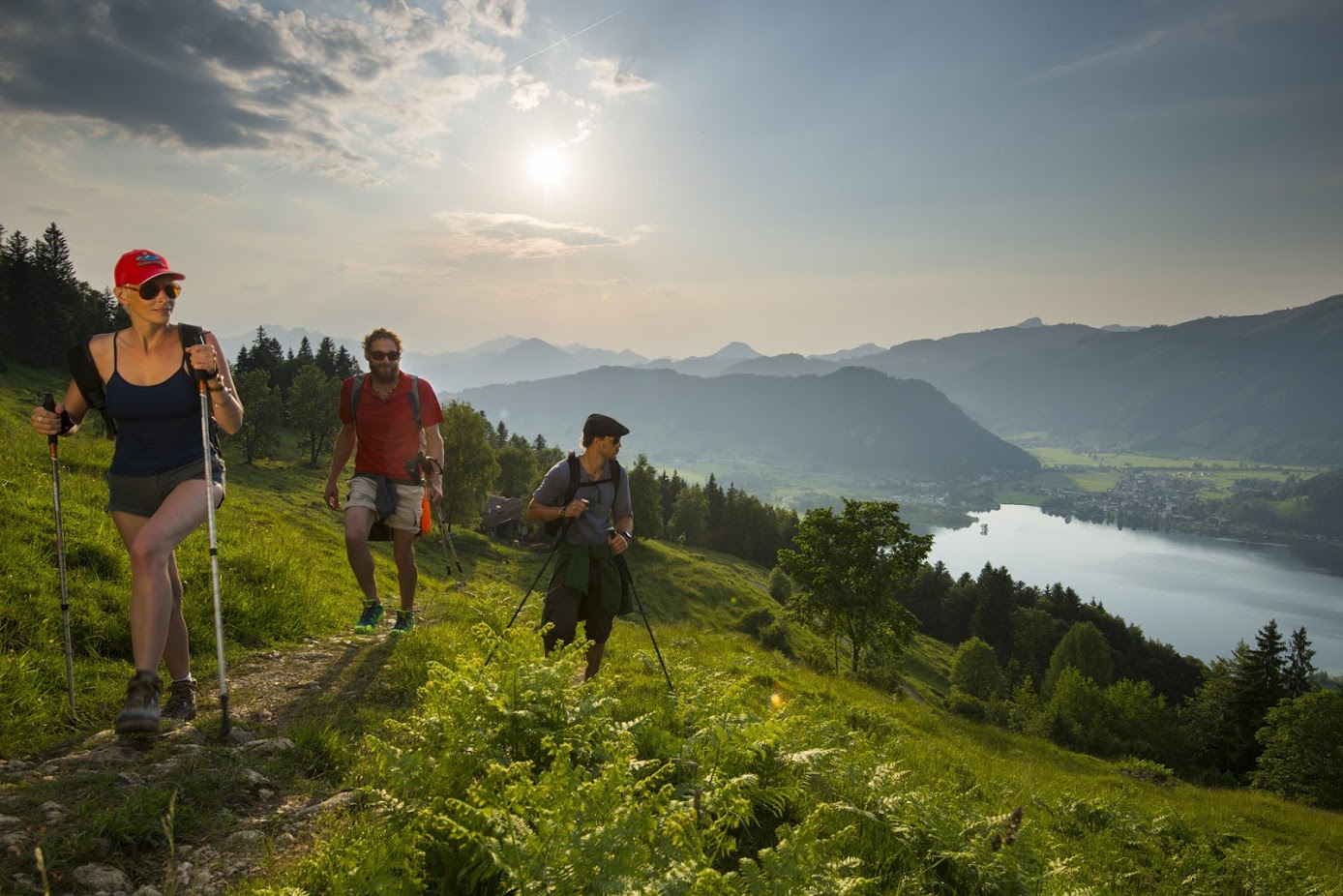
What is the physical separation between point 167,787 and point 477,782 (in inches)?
83.4

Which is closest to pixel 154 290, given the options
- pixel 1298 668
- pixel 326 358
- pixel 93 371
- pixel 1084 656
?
pixel 93 371

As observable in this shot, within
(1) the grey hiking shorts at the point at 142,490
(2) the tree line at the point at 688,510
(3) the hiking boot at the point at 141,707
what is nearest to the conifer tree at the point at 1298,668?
(2) the tree line at the point at 688,510

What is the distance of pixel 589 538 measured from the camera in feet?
25.1

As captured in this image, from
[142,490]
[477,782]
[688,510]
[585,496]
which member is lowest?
[688,510]

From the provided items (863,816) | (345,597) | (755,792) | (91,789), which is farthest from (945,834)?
(345,597)

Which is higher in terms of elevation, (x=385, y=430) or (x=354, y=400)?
(x=354, y=400)

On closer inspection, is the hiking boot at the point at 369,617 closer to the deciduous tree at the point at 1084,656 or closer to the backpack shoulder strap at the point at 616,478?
the backpack shoulder strap at the point at 616,478

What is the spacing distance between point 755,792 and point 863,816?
92cm

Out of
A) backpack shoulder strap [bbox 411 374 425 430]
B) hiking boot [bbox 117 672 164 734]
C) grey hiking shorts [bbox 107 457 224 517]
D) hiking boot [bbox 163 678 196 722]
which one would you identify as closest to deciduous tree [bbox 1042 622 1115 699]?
backpack shoulder strap [bbox 411 374 425 430]

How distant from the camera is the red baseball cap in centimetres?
505

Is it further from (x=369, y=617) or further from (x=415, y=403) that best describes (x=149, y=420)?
(x=369, y=617)

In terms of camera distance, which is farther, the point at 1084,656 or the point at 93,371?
the point at 1084,656

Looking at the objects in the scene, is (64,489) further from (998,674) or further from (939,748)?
(998,674)

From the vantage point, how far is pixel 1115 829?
8031 mm
